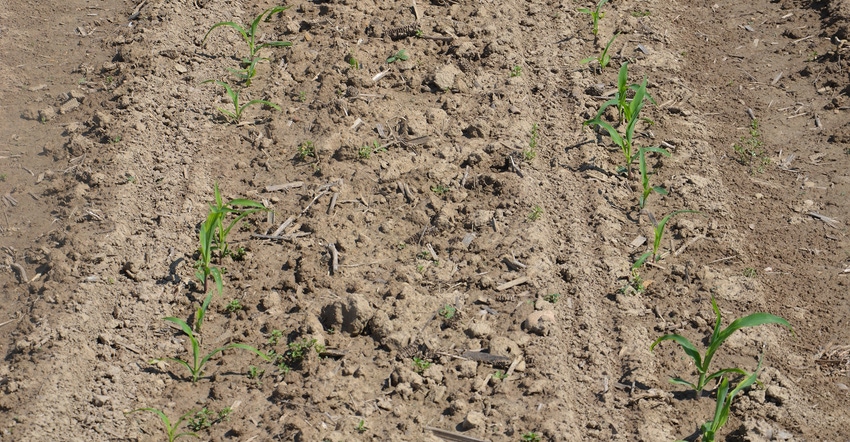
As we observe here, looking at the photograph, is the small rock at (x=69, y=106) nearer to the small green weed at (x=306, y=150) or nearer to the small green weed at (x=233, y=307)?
the small green weed at (x=306, y=150)

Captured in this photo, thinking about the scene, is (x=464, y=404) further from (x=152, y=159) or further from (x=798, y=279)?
(x=152, y=159)

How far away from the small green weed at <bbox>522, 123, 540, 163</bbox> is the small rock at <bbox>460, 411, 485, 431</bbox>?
190 cm

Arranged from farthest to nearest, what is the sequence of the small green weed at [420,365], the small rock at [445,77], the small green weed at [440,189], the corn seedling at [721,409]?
the small rock at [445,77] → the small green weed at [440,189] → the small green weed at [420,365] → the corn seedling at [721,409]

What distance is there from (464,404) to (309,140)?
7.33 feet

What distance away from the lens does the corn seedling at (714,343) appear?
11.9 feet

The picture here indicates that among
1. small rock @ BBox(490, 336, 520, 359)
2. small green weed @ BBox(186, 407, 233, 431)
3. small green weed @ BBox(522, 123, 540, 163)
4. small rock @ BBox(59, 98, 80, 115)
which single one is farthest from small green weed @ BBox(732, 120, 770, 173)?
small rock @ BBox(59, 98, 80, 115)

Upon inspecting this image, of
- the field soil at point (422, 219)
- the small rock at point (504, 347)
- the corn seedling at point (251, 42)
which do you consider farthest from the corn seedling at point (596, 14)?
the small rock at point (504, 347)

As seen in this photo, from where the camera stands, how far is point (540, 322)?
402cm

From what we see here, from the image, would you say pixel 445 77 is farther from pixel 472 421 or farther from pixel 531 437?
pixel 531 437

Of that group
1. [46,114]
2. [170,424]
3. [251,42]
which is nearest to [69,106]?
[46,114]

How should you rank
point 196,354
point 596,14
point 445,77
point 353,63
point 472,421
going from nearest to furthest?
1. point 472,421
2. point 196,354
3. point 445,77
4. point 353,63
5. point 596,14

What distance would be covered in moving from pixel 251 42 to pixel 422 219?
2.03 metres

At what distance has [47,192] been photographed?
15.6ft

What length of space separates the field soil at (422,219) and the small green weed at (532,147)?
0.03 m
